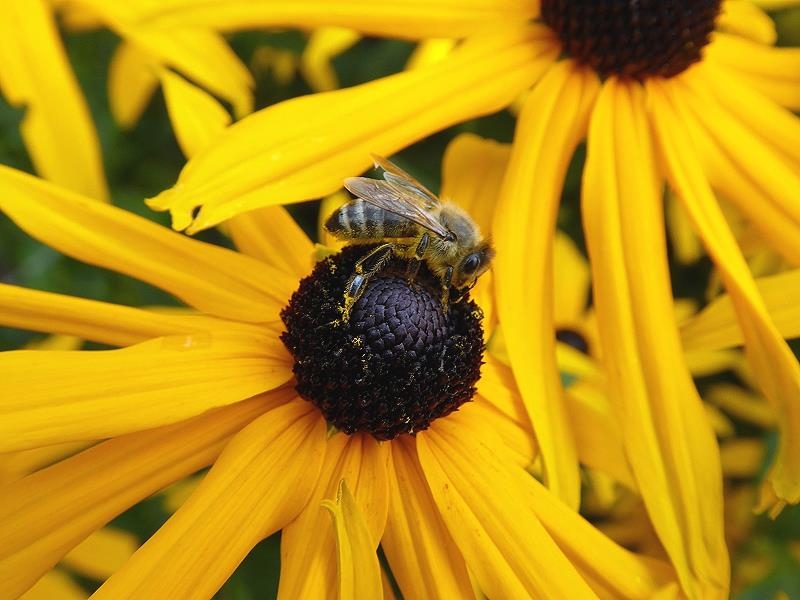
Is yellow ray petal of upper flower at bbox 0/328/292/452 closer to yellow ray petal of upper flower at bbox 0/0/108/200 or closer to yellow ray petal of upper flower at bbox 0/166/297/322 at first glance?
yellow ray petal of upper flower at bbox 0/166/297/322

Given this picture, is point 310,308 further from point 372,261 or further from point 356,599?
point 356,599

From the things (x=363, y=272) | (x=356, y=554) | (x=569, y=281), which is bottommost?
(x=569, y=281)

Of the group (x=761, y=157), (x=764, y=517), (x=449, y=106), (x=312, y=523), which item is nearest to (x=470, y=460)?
(x=312, y=523)

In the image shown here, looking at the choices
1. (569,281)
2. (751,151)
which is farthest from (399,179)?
(569,281)

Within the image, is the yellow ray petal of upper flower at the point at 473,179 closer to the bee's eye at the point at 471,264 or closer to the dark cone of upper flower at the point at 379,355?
the bee's eye at the point at 471,264

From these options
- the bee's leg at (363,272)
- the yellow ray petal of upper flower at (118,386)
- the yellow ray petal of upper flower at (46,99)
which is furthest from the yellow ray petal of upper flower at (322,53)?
the yellow ray petal of upper flower at (118,386)

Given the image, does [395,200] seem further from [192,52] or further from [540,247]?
[192,52]
